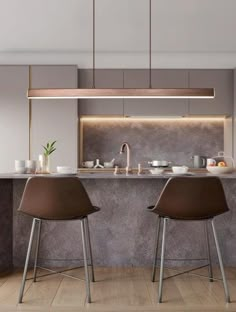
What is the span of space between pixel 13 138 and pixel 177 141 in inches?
90.5

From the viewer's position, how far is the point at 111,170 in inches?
216

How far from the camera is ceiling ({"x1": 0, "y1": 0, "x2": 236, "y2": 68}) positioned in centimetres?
400

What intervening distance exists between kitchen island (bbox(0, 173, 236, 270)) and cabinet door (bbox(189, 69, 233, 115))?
7.55 feet

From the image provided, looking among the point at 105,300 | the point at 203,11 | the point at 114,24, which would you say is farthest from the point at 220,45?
the point at 105,300

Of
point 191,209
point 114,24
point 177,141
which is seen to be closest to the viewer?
point 191,209

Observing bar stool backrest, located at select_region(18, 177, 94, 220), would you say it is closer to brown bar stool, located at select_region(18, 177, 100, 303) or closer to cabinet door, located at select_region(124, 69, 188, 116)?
brown bar stool, located at select_region(18, 177, 100, 303)

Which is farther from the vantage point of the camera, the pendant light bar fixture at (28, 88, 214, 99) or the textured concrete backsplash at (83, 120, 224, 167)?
the textured concrete backsplash at (83, 120, 224, 167)

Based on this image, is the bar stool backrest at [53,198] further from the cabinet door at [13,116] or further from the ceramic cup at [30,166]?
the cabinet door at [13,116]

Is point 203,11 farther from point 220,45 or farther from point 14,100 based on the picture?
point 14,100

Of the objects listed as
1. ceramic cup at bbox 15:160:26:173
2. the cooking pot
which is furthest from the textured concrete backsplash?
ceramic cup at bbox 15:160:26:173

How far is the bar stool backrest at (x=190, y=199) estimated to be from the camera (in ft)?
8.82

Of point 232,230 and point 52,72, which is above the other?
point 52,72

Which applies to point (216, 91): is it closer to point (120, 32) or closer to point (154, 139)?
point (154, 139)

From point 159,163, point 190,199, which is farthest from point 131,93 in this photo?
point 159,163
